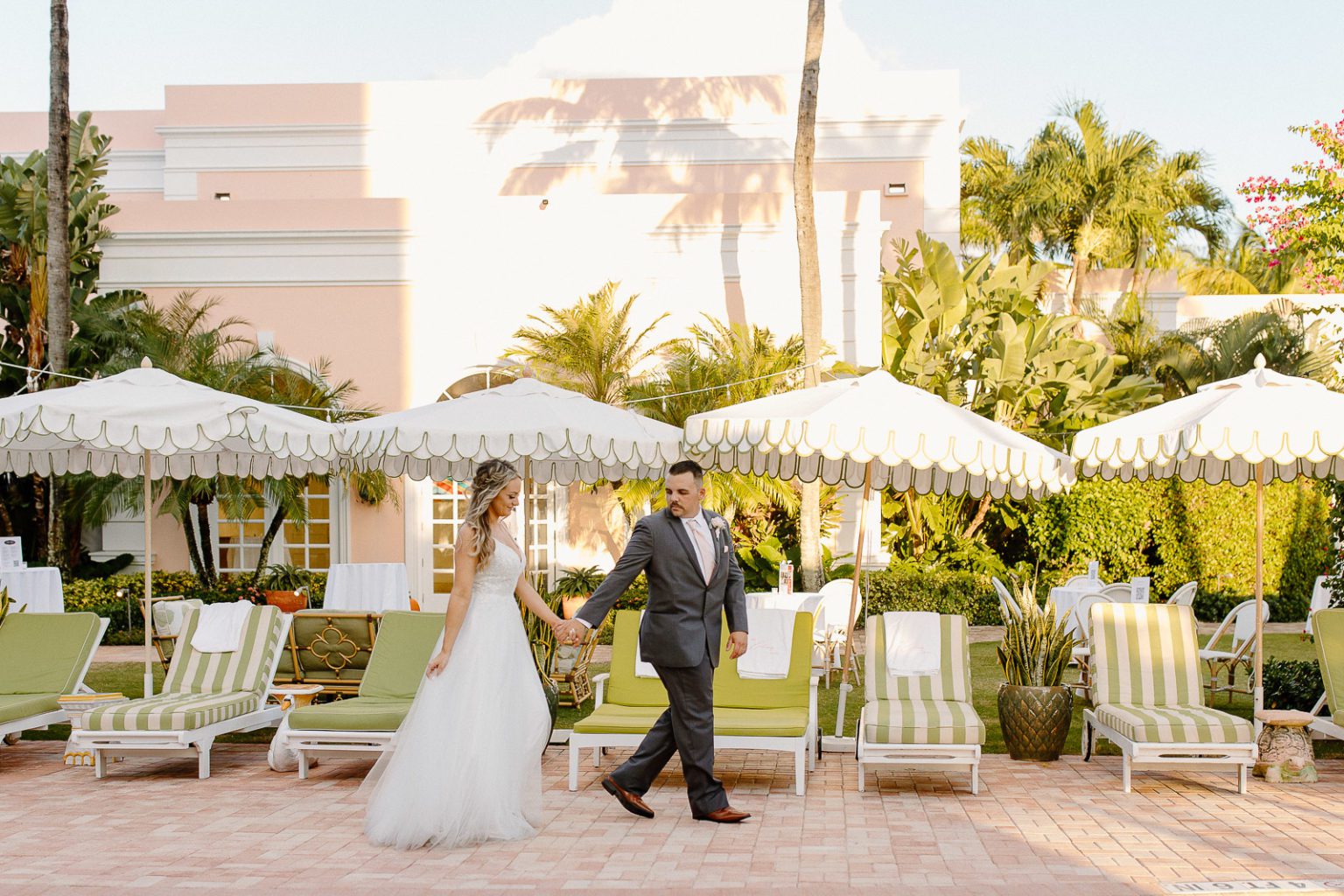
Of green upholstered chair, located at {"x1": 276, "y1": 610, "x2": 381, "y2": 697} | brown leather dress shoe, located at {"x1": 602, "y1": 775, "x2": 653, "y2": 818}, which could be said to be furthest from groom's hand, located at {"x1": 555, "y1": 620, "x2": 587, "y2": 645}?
green upholstered chair, located at {"x1": 276, "y1": 610, "x2": 381, "y2": 697}

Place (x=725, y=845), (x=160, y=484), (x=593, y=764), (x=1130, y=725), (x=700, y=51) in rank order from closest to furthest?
(x=725, y=845)
(x=1130, y=725)
(x=593, y=764)
(x=160, y=484)
(x=700, y=51)

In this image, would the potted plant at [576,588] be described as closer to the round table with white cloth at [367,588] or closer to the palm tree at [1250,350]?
the round table with white cloth at [367,588]

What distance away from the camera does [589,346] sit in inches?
734

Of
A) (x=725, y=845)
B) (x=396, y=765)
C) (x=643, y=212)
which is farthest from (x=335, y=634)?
(x=643, y=212)

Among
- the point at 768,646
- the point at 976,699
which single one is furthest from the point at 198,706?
the point at 976,699

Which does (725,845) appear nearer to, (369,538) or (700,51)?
(369,538)

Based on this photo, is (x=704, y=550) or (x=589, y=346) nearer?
(x=704, y=550)

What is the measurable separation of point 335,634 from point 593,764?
278 centimetres

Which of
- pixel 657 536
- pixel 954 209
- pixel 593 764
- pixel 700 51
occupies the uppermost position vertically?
pixel 700 51

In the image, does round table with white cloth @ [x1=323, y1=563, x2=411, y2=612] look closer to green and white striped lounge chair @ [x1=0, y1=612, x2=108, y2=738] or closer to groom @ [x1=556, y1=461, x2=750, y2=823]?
green and white striped lounge chair @ [x1=0, y1=612, x2=108, y2=738]

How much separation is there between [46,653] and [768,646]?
217 inches

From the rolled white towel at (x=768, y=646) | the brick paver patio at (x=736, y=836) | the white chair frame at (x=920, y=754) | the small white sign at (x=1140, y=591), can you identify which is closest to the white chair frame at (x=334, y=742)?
the brick paver patio at (x=736, y=836)

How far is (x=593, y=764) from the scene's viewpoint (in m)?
9.44

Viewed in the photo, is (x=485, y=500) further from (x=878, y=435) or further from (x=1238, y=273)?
(x=1238, y=273)
